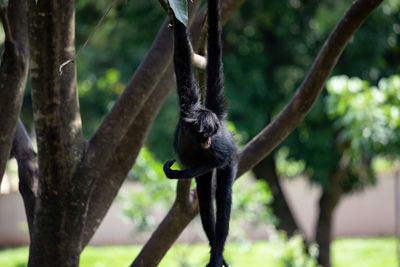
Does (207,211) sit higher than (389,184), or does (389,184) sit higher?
(389,184)

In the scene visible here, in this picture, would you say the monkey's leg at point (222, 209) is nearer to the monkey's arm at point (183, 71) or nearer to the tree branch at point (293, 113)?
the tree branch at point (293, 113)

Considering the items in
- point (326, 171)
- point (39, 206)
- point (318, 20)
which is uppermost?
point (318, 20)

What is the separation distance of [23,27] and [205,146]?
142 cm

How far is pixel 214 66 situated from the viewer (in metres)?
3.20

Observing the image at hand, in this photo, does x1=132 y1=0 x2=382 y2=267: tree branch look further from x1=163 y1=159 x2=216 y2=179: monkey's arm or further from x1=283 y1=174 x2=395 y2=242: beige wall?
x1=283 y1=174 x2=395 y2=242: beige wall

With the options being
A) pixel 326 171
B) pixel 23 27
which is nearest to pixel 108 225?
pixel 326 171

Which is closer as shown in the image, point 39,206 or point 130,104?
point 39,206

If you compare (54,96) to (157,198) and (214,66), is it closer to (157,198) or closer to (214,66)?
(214,66)

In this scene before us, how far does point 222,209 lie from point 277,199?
29.9 ft

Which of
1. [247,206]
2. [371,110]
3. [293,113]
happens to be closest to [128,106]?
[293,113]

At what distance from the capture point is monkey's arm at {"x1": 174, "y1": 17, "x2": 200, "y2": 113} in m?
2.98

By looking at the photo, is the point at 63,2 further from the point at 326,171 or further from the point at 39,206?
the point at 326,171

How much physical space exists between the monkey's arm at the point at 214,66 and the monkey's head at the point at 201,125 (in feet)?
0.67

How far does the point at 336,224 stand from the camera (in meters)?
17.5
